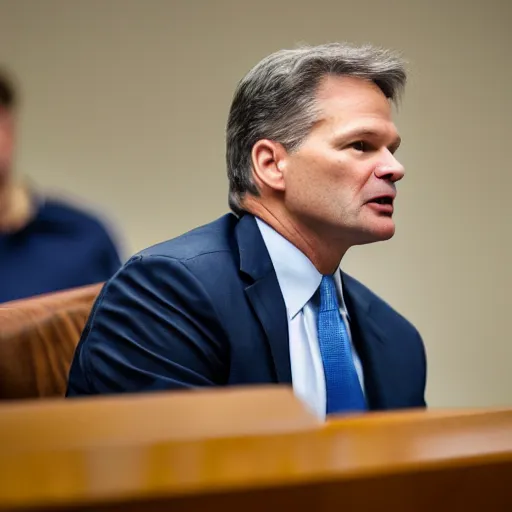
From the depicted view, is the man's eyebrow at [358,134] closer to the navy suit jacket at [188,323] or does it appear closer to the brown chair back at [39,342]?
the navy suit jacket at [188,323]

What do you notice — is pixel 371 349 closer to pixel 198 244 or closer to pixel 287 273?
pixel 287 273

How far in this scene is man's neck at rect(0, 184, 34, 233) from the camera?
172cm

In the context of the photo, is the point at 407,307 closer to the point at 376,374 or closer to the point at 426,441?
the point at 376,374

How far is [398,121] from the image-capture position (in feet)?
4.93

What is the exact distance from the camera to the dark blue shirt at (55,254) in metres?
1.62

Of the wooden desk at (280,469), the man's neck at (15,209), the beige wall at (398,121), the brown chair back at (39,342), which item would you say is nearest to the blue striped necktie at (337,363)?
the brown chair back at (39,342)

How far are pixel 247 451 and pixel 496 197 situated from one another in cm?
163

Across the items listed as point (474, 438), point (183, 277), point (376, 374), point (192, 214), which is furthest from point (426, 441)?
point (192, 214)

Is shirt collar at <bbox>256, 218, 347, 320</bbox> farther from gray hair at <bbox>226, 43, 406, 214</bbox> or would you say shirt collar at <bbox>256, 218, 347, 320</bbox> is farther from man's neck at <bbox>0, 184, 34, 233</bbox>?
man's neck at <bbox>0, 184, 34, 233</bbox>

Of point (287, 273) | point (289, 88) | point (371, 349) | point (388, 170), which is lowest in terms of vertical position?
point (371, 349)

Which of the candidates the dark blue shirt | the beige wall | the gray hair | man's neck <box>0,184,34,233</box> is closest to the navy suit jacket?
the gray hair

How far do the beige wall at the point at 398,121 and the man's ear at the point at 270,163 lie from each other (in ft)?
1.22

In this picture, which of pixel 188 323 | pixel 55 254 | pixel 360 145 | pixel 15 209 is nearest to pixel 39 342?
pixel 188 323

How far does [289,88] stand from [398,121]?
1.55 feet
